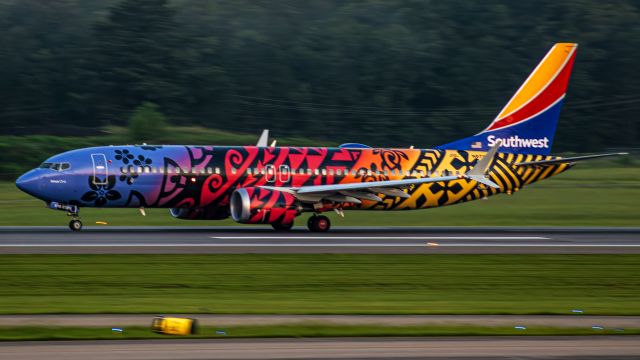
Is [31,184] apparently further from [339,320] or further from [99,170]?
[339,320]

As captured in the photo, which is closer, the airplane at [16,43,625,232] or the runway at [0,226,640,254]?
the runway at [0,226,640,254]

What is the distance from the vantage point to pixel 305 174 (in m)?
44.4

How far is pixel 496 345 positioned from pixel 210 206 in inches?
1041

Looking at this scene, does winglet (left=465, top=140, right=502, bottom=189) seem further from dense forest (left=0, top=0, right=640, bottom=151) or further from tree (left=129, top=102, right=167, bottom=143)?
dense forest (left=0, top=0, right=640, bottom=151)

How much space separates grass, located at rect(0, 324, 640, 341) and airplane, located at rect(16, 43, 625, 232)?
21.6 m

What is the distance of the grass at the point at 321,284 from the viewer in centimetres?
2272

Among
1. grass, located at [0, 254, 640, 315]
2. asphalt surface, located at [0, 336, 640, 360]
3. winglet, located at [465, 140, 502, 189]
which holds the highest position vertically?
winglet, located at [465, 140, 502, 189]

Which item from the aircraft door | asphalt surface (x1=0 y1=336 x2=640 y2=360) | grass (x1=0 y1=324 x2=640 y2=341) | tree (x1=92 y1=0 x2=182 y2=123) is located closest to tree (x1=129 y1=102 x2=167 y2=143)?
tree (x1=92 y1=0 x2=182 y2=123)

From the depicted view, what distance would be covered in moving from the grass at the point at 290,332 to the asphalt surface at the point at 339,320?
47cm

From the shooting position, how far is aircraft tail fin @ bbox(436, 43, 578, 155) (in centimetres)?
4869

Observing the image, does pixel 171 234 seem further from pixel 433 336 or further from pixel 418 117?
pixel 418 117

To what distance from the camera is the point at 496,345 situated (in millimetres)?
17891

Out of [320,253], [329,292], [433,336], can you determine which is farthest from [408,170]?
[433,336]

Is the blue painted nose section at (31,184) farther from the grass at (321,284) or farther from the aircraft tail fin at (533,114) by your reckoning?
the aircraft tail fin at (533,114)
